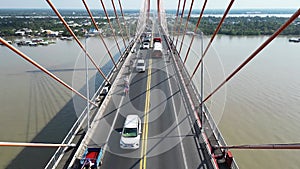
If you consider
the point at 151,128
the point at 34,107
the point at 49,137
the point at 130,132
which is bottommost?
the point at 130,132

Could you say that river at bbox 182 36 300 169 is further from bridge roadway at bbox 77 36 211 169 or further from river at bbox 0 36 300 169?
bridge roadway at bbox 77 36 211 169

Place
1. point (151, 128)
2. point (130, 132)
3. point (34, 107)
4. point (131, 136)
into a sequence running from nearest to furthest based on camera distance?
point (131, 136) < point (130, 132) < point (151, 128) < point (34, 107)

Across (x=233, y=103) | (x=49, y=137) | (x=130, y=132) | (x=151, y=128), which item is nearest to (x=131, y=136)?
(x=130, y=132)

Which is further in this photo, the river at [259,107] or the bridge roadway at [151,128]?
the river at [259,107]

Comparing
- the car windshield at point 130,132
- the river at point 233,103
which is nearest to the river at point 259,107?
the river at point 233,103

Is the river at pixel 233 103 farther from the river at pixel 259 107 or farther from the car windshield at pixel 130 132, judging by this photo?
the car windshield at pixel 130 132

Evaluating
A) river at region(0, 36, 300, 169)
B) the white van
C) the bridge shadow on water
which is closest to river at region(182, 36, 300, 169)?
river at region(0, 36, 300, 169)

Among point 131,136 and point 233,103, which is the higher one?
point 233,103

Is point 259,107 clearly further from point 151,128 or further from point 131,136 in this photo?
point 131,136
